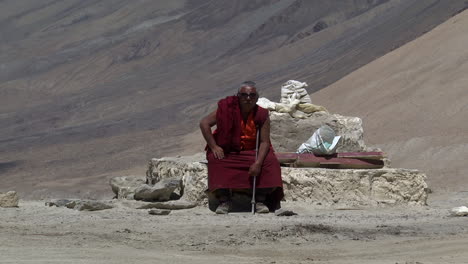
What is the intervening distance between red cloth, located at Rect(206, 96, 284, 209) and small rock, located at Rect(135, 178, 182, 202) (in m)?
0.80

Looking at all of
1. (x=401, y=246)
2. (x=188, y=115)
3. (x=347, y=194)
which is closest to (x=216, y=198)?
(x=347, y=194)

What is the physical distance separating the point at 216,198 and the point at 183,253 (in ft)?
8.96

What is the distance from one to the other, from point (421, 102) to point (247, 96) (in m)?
11.8

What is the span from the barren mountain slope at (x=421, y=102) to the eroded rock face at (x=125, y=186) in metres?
4.58

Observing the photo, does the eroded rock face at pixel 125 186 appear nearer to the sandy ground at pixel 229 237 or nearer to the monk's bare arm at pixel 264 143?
the sandy ground at pixel 229 237

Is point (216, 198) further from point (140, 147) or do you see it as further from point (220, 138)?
point (140, 147)

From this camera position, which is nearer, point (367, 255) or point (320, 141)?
point (367, 255)

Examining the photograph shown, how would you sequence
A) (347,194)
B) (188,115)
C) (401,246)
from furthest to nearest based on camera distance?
(188,115), (347,194), (401,246)

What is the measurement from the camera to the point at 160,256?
207 inches

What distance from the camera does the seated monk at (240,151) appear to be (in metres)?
7.80

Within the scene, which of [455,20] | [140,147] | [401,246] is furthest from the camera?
[140,147]

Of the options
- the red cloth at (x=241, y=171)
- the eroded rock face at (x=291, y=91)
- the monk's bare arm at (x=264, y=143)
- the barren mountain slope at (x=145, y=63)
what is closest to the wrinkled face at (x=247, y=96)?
the monk's bare arm at (x=264, y=143)

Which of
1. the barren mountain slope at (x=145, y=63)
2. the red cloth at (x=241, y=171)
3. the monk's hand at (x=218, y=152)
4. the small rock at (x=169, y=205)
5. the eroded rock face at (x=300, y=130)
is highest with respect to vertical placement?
the barren mountain slope at (x=145, y=63)

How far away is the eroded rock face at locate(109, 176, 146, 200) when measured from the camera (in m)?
9.30
